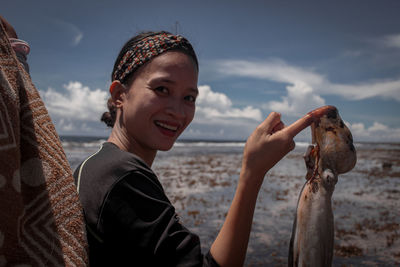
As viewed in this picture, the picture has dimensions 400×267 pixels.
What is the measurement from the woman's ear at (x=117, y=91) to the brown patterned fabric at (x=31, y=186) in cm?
85

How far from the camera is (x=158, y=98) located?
184 centimetres

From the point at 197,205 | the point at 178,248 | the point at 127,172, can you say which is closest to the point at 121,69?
the point at 127,172

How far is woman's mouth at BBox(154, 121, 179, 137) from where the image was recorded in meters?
1.89

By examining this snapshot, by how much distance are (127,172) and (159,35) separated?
1146 mm

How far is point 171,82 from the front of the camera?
1826mm

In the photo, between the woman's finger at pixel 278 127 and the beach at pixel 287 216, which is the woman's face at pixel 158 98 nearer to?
the woman's finger at pixel 278 127

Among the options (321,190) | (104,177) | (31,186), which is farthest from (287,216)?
(31,186)

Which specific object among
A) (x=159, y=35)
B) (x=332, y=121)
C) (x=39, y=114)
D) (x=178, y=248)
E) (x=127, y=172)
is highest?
(x=159, y=35)

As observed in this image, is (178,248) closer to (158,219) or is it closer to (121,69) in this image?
(158,219)

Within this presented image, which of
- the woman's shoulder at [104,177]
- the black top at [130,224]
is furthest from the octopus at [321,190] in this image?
the woman's shoulder at [104,177]

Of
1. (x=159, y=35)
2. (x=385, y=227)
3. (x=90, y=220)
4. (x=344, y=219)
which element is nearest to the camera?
(x=90, y=220)

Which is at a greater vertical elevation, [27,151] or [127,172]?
[27,151]

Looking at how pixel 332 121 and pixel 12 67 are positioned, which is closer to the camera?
pixel 12 67

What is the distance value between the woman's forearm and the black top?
0.07 m
